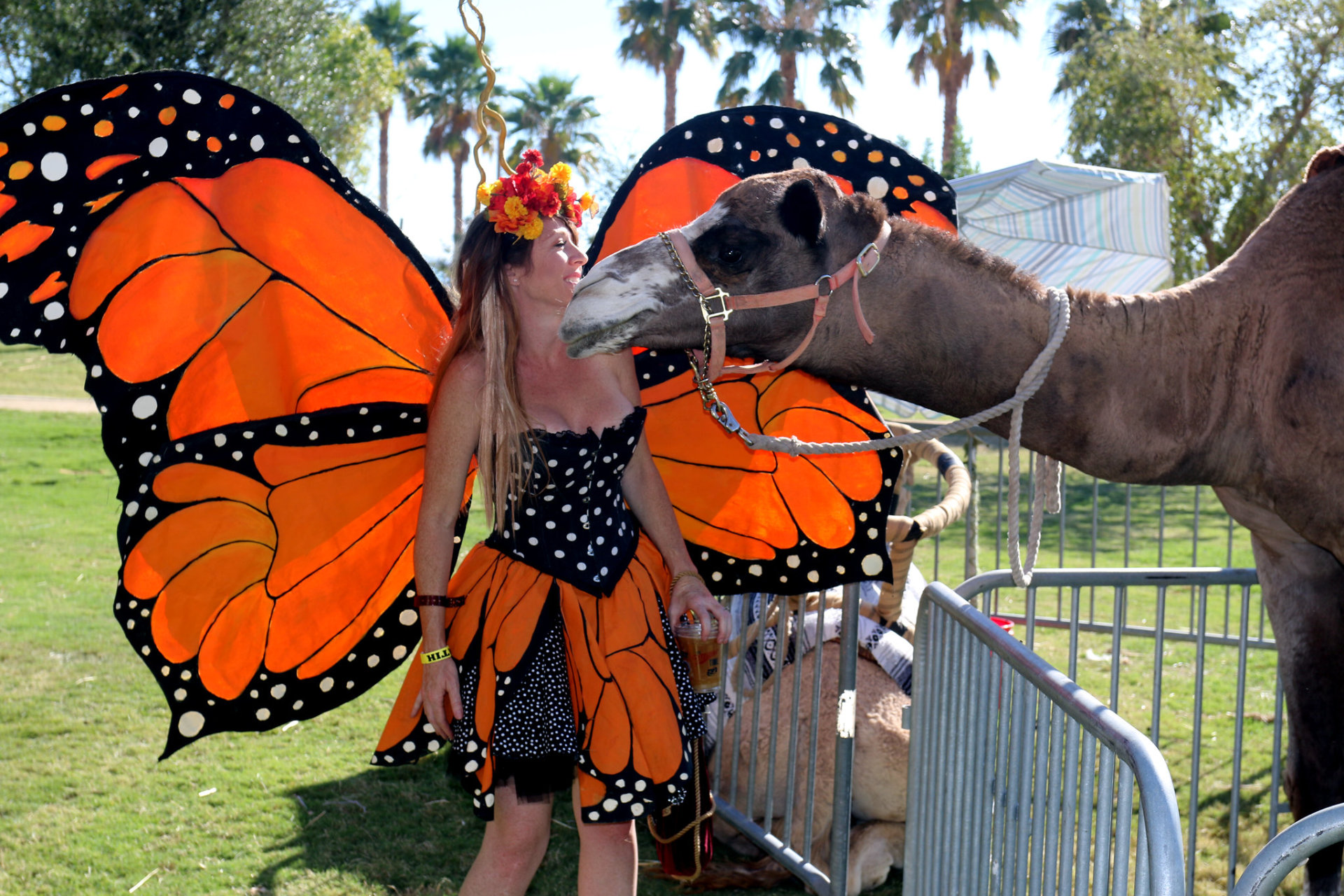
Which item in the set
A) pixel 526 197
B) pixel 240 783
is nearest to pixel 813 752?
pixel 526 197

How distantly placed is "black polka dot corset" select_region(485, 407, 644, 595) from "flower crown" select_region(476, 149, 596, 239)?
1.66ft

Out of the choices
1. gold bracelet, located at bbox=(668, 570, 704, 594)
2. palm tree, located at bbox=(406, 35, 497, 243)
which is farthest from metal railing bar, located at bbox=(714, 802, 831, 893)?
palm tree, located at bbox=(406, 35, 497, 243)

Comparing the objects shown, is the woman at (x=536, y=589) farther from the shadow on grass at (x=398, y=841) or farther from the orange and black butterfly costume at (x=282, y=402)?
the shadow on grass at (x=398, y=841)

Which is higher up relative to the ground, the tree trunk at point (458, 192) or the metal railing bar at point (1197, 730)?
the tree trunk at point (458, 192)

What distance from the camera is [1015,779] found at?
6.80 feet

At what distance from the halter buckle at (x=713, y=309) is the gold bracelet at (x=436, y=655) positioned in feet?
3.46

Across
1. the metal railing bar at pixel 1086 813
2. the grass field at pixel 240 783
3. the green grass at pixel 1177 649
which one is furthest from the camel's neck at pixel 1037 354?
the grass field at pixel 240 783

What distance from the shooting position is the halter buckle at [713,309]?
2.26 m

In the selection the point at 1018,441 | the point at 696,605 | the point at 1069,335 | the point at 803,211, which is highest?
the point at 803,211

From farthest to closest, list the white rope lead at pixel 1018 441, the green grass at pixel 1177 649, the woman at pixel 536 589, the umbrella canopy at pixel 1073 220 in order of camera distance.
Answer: the umbrella canopy at pixel 1073 220 → the green grass at pixel 1177 649 → the woman at pixel 536 589 → the white rope lead at pixel 1018 441

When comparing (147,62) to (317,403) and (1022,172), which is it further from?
(317,403)

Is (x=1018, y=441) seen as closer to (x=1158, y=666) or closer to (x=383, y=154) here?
(x=1158, y=666)

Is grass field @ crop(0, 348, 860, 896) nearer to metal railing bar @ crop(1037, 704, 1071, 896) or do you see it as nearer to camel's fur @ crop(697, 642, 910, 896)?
camel's fur @ crop(697, 642, 910, 896)

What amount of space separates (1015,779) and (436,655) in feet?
4.47
